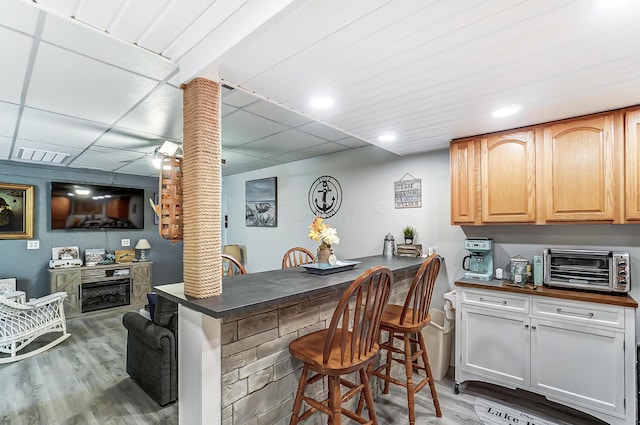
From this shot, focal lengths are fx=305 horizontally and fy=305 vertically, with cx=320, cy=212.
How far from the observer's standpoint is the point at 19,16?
1354 mm

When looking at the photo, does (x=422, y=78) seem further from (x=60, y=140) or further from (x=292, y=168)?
(x=60, y=140)

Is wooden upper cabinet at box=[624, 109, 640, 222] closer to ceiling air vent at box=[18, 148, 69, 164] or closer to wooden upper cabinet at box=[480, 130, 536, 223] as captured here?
wooden upper cabinet at box=[480, 130, 536, 223]

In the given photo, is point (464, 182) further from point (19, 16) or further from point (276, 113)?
point (19, 16)

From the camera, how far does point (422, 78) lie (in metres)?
1.75

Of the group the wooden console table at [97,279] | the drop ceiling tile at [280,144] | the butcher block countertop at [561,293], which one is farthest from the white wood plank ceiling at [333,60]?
the wooden console table at [97,279]

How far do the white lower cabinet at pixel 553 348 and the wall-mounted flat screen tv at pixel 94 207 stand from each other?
5.73 metres

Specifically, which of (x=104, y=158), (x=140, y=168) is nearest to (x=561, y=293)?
(x=104, y=158)

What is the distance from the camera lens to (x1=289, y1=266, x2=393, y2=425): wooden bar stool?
1.53 metres

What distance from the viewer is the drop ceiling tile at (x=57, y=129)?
2.62 meters

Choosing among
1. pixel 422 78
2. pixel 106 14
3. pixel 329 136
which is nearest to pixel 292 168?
pixel 329 136

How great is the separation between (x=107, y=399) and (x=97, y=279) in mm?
3160

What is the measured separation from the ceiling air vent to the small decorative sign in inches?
171

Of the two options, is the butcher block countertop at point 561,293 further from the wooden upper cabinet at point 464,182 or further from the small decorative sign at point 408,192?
the small decorative sign at point 408,192

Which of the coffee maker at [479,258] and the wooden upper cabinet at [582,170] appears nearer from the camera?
the wooden upper cabinet at [582,170]
